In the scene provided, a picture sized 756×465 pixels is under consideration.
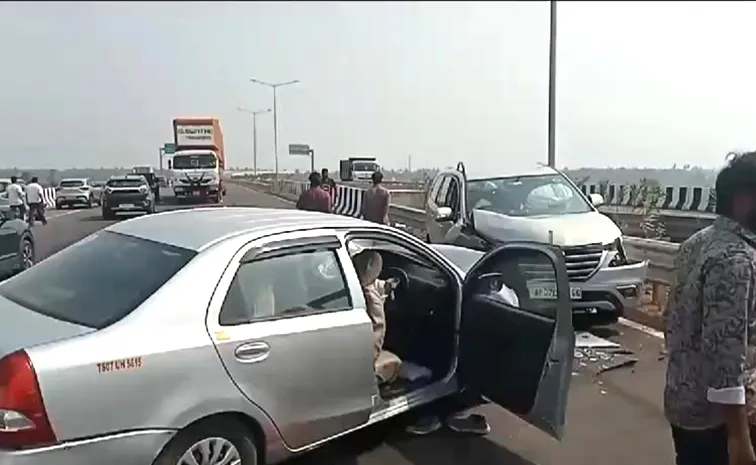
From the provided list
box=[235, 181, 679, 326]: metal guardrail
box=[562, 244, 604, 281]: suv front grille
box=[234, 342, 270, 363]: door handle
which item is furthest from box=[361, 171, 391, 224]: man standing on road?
box=[234, 342, 270, 363]: door handle

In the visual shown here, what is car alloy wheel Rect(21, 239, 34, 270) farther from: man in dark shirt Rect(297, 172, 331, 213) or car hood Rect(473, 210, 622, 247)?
car hood Rect(473, 210, 622, 247)

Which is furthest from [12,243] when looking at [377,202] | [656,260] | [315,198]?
[656,260]

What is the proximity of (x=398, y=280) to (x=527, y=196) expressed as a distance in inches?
197

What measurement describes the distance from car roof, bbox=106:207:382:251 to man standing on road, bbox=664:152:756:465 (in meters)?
2.19

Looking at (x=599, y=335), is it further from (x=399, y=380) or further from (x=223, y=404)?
(x=223, y=404)

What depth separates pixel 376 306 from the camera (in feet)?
16.7

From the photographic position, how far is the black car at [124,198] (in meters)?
30.2

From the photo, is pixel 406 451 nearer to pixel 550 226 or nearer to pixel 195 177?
pixel 550 226

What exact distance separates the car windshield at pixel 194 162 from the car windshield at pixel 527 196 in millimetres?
27457

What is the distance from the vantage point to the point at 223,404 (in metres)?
3.81

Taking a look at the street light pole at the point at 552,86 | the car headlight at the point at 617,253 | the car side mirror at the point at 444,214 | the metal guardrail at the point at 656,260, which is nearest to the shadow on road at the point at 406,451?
the car headlight at the point at 617,253

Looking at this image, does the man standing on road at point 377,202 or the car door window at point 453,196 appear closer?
the car door window at point 453,196

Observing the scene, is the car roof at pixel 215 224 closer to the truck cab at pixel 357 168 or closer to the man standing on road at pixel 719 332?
the man standing on road at pixel 719 332

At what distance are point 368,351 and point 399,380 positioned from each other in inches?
31.1
